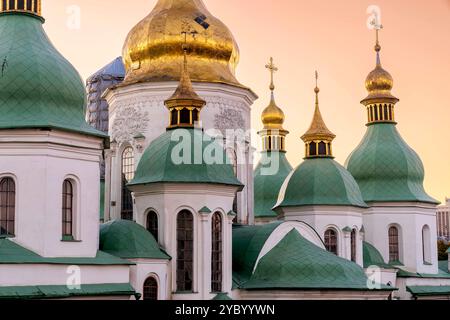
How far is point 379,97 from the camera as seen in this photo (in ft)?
151

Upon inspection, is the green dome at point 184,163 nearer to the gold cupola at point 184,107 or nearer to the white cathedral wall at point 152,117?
the gold cupola at point 184,107

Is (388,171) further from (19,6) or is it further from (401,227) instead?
(19,6)

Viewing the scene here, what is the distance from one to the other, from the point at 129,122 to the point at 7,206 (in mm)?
11106

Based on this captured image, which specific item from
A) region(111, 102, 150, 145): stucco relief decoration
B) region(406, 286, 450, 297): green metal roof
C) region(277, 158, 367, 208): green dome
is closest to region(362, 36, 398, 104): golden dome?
region(277, 158, 367, 208): green dome

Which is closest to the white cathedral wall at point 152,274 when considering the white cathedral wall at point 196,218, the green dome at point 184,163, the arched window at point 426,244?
the white cathedral wall at point 196,218

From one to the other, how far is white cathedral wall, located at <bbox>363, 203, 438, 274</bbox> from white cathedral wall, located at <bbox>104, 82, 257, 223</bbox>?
9039 mm

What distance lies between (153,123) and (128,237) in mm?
7755

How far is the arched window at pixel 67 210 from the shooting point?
86.6 feet

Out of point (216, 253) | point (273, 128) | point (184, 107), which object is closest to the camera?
point (216, 253)

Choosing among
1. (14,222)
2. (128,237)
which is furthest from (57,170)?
(128,237)

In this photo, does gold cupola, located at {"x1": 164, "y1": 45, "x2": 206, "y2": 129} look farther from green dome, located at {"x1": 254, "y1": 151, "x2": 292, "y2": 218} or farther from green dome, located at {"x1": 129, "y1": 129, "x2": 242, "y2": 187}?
green dome, located at {"x1": 254, "y1": 151, "x2": 292, "y2": 218}

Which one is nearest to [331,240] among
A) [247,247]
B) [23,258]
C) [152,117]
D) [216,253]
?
[247,247]

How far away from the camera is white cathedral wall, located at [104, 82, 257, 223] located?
116 ft
